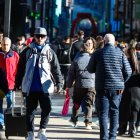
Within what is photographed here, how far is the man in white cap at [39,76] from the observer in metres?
11.3

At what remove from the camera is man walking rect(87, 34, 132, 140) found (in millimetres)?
11312

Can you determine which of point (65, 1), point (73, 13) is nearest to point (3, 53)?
point (65, 1)

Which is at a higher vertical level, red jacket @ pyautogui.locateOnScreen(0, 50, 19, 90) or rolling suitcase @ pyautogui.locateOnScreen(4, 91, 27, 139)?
red jacket @ pyautogui.locateOnScreen(0, 50, 19, 90)

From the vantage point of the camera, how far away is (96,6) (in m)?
184

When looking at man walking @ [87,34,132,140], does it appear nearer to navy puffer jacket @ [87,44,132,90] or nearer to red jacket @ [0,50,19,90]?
navy puffer jacket @ [87,44,132,90]

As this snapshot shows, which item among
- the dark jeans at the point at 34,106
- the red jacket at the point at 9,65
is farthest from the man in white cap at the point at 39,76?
the red jacket at the point at 9,65

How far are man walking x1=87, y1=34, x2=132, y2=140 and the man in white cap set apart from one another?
66 centimetres

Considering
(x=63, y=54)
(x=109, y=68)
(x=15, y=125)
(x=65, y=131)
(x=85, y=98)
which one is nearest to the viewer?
(x=109, y=68)

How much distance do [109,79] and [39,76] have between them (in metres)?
1.14

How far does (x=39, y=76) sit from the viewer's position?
37.0 ft

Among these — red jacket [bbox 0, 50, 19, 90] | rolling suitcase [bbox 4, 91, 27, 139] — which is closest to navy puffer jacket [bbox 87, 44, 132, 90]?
rolling suitcase [bbox 4, 91, 27, 139]

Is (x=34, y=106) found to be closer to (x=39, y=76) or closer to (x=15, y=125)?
(x=39, y=76)

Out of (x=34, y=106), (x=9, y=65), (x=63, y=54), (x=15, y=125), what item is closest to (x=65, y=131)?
(x=9, y=65)

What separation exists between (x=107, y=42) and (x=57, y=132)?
8.62ft
